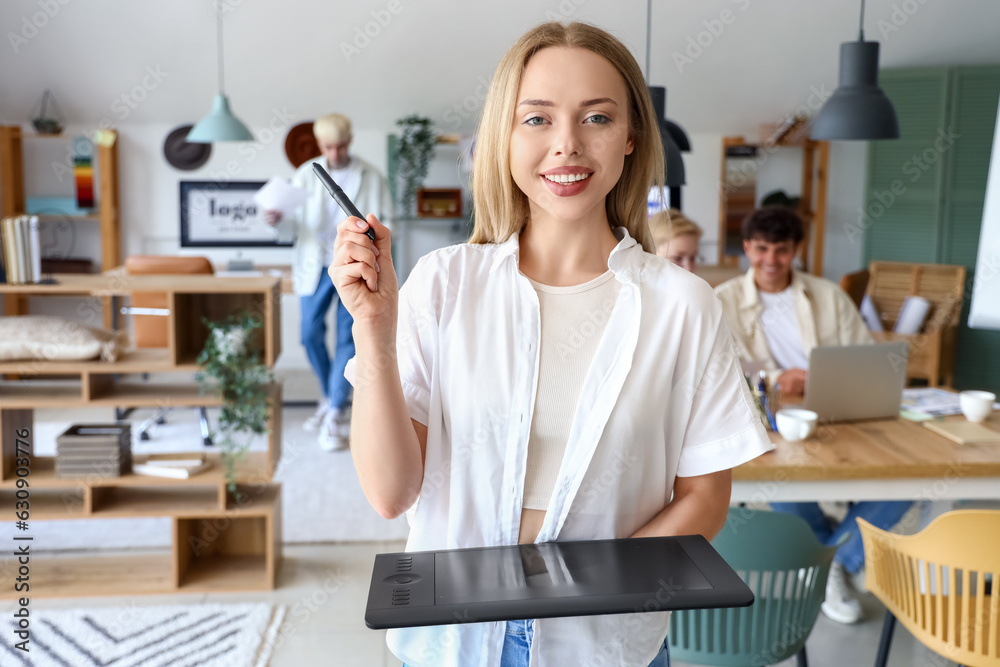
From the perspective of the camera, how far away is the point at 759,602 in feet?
6.52

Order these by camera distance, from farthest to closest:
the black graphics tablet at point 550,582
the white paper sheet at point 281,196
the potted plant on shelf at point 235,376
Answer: the white paper sheet at point 281,196
the potted plant on shelf at point 235,376
the black graphics tablet at point 550,582

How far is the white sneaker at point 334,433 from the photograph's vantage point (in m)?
4.78

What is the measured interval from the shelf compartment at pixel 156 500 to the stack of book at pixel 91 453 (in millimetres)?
85

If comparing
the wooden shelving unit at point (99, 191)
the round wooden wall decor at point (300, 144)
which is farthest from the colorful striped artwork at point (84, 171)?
the round wooden wall decor at point (300, 144)

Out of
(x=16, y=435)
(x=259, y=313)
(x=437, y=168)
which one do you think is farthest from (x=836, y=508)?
(x=437, y=168)

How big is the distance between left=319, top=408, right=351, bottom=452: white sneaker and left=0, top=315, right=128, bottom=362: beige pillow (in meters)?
1.91

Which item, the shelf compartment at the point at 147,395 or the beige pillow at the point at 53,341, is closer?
the beige pillow at the point at 53,341

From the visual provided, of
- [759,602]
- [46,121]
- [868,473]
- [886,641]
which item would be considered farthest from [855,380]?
[46,121]

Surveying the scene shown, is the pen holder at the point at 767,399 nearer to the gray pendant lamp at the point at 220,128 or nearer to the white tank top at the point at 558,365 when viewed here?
the white tank top at the point at 558,365

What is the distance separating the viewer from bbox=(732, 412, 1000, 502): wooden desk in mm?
2184

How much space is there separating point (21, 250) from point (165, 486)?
98 cm

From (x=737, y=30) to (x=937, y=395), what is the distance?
379cm

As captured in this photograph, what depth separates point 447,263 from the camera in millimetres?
1183

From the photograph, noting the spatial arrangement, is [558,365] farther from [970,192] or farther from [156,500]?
[970,192]
